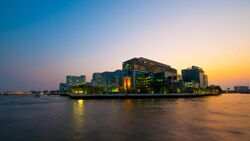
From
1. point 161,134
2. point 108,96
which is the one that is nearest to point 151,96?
point 108,96

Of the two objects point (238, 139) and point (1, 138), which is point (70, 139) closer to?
point (1, 138)

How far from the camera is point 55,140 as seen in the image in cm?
2036

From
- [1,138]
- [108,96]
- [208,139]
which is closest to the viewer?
[208,139]

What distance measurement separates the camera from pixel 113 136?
21.9 metres

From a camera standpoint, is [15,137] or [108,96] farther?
[108,96]

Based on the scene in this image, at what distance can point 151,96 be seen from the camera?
15962cm


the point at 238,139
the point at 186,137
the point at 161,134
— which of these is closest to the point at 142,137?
Result: the point at 161,134

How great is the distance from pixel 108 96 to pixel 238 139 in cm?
13265

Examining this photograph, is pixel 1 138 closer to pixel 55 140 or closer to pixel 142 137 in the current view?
pixel 55 140

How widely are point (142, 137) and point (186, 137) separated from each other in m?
4.84

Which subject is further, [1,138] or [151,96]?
[151,96]

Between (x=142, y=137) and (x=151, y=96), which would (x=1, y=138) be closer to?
(x=142, y=137)

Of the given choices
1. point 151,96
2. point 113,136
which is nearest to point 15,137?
point 113,136

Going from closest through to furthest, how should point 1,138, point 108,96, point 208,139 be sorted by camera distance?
point 208,139 → point 1,138 → point 108,96
